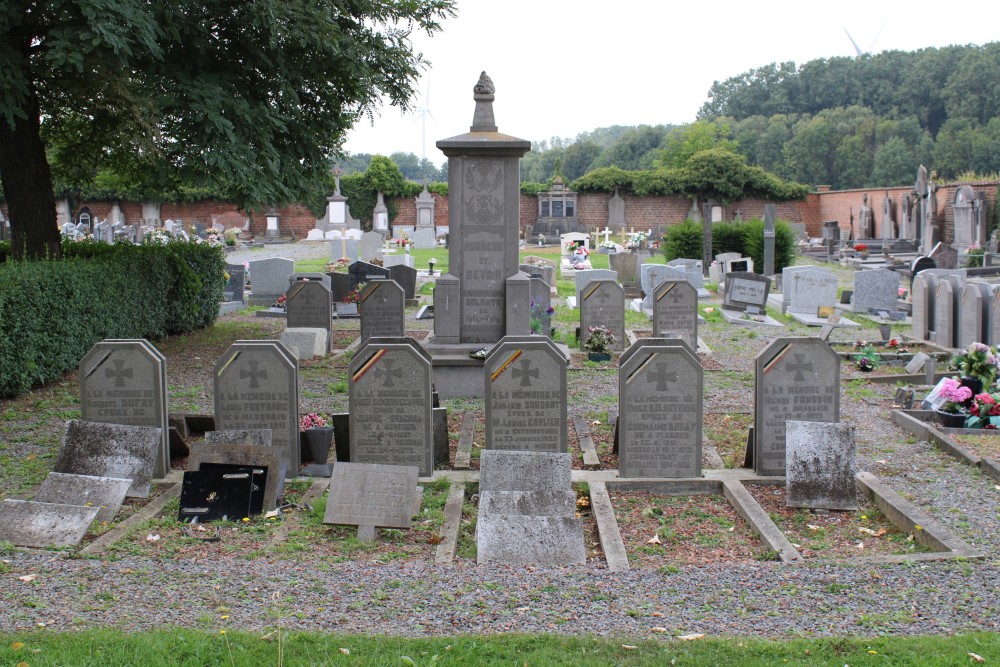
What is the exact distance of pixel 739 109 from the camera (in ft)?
307

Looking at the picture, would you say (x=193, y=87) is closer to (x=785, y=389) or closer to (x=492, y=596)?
(x=785, y=389)

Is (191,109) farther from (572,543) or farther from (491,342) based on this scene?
(572,543)

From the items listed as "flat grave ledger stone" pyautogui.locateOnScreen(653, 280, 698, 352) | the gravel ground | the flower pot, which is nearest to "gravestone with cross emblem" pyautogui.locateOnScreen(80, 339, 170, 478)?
the gravel ground

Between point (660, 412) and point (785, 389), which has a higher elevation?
point (785, 389)

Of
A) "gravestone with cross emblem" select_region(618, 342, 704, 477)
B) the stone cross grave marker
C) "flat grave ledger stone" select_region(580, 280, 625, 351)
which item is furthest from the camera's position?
"flat grave ledger stone" select_region(580, 280, 625, 351)

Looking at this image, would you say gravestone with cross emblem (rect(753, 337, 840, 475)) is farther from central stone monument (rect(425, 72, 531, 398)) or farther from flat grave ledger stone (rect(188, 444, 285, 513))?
central stone monument (rect(425, 72, 531, 398))

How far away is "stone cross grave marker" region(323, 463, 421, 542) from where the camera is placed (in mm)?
6375

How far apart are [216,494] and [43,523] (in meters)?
1.13

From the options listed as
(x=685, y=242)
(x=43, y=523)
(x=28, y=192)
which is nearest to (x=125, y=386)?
(x=43, y=523)

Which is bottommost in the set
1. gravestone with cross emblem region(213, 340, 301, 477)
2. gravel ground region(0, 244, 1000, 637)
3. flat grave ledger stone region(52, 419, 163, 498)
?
gravel ground region(0, 244, 1000, 637)

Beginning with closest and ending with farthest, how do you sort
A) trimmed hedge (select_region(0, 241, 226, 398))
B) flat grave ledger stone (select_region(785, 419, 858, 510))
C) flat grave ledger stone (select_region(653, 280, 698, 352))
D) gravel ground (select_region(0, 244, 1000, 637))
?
gravel ground (select_region(0, 244, 1000, 637)) → flat grave ledger stone (select_region(785, 419, 858, 510)) → trimmed hedge (select_region(0, 241, 226, 398)) → flat grave ledger stone (select_region(653, 280, 698, 352))

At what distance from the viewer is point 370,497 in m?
6.49

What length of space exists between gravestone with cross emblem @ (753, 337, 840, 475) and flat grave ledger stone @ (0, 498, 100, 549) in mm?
5161

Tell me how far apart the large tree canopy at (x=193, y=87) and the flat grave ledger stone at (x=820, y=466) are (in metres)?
7.85
